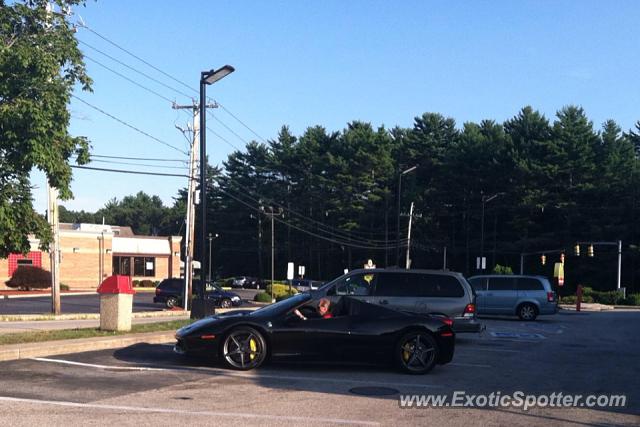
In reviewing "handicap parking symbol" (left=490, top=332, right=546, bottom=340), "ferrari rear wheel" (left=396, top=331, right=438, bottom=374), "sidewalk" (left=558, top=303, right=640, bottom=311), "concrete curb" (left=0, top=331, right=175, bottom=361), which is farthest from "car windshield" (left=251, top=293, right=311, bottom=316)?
"sidewalk" (left=558, top=303, right=640, bottom=311)

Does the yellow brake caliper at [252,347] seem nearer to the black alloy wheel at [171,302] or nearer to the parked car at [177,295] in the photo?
the parked car at [177,295]

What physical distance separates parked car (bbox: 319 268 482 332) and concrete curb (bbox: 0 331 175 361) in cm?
420

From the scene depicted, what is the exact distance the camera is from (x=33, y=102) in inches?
512

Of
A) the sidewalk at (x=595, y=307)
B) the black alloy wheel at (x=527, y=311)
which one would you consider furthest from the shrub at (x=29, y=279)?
the black alloy wheel at (x=527, y=311)

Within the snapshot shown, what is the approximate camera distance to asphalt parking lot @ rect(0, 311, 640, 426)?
8.01 meters

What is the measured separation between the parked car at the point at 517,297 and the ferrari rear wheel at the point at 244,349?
1772 centimetres

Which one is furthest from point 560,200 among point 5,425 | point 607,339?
A: point 5,425

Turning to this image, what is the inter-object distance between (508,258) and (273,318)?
71532mm

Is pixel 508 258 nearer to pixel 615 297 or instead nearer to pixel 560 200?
pixel 560 200

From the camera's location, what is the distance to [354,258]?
89.4 meters

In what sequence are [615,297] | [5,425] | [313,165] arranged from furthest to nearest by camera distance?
[313,165] < [615,297] < [5,425]

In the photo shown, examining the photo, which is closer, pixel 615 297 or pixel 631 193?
pixel 615 297

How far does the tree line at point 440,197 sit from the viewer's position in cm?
6988

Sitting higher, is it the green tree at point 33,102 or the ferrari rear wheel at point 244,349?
the green tree at point 33,102
